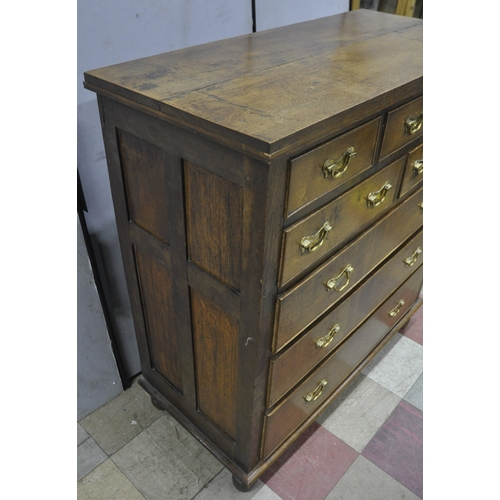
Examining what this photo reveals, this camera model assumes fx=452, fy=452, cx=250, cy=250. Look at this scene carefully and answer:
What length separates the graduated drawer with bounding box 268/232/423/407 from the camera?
1243mm

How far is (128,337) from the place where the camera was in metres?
1.74

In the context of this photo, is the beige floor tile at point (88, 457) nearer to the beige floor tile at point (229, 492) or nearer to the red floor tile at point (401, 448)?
the beige floor tile at point (229, 492)

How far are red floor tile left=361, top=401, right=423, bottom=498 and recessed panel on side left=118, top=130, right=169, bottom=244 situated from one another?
1.14m

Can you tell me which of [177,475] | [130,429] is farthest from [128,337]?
[177,475]

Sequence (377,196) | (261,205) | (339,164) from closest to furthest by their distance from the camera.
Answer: (261,205) → (339,164) → (377,196)

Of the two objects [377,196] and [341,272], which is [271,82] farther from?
[341,272]

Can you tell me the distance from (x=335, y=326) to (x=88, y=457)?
100 cm

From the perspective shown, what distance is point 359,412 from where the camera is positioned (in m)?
1.80

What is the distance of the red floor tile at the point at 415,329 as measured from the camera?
2143 mm

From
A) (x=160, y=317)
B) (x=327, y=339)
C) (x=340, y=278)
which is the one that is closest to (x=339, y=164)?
(x=340, y=278)

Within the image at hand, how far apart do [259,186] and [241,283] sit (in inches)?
10.6

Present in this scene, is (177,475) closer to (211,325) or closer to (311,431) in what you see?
(311,431)

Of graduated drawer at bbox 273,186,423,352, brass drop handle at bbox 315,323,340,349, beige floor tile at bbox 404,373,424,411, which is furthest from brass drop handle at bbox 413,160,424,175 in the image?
beige floor tile at bbox 404,373,424,411

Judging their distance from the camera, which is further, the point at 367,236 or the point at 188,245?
the point at 367,236
